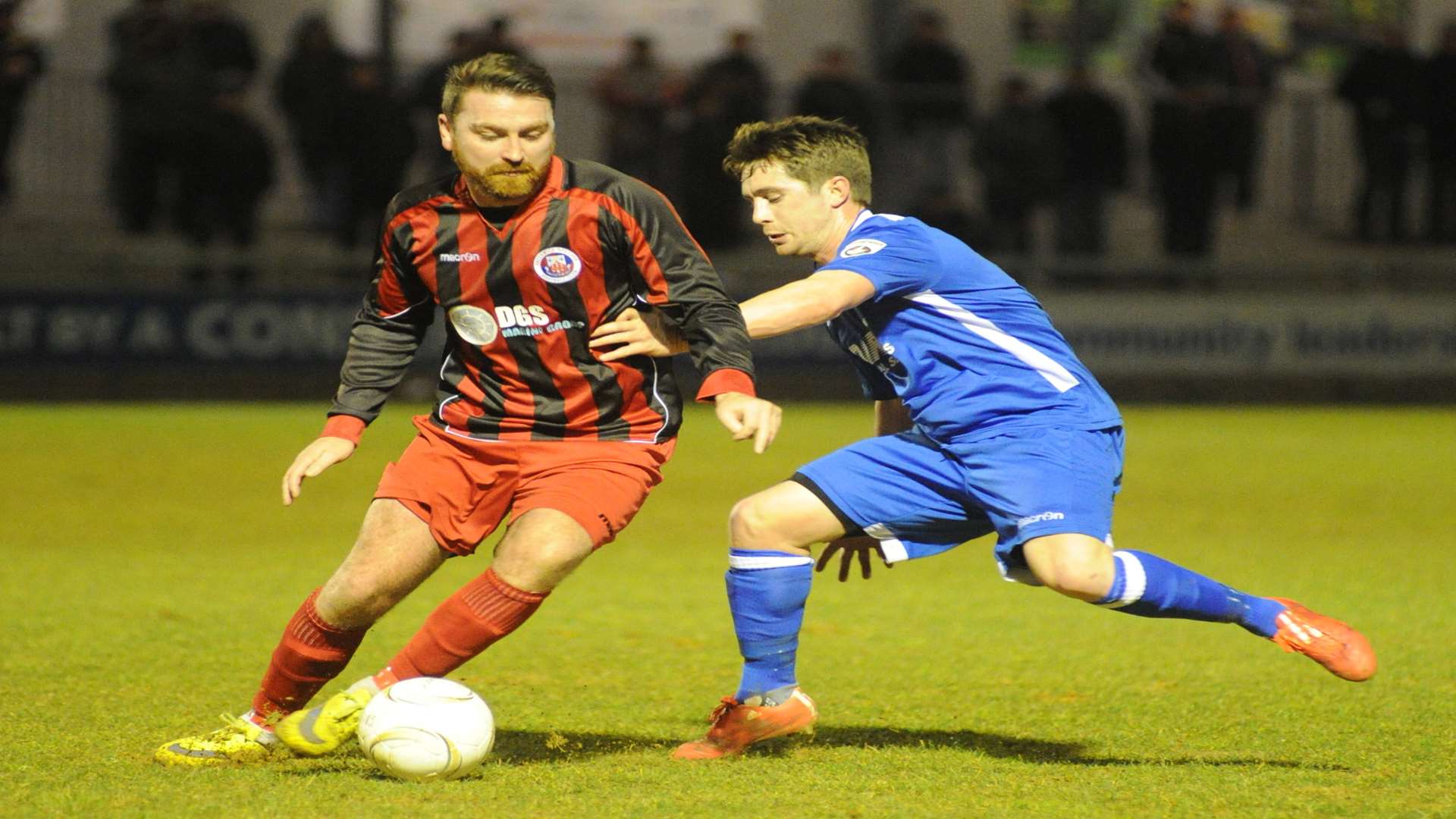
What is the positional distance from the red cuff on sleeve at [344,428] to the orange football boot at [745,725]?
1.13 meters

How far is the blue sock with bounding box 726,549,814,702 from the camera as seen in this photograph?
436cm

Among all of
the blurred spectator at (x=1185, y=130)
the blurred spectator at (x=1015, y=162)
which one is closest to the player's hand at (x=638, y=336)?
the blurred spectator at (x=1015, y=162)

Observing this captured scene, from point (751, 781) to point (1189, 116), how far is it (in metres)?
13.4

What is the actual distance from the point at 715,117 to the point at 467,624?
38.4 ft

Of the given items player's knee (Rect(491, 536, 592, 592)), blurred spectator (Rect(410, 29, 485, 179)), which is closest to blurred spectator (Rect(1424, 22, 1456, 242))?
blurred spectator (Rect(410, 29, 485, 179))

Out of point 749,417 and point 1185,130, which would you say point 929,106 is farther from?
point 749,417

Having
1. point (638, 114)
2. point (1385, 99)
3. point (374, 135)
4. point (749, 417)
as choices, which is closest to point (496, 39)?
point (374, 135)

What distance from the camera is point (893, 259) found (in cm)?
426

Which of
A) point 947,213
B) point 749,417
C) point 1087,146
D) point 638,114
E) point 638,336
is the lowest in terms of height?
point 947,213

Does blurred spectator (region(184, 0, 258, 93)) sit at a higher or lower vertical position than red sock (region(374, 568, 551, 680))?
higher

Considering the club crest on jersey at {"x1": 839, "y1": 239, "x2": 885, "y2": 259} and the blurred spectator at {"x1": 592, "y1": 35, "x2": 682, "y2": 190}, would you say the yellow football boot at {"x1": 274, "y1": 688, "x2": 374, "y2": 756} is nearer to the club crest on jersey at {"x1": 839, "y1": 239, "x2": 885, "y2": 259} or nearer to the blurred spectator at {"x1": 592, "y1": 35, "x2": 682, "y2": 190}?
the club crest on jersey at {"x1": 839, "y1": 239, "x2": 885, "y2": 259}

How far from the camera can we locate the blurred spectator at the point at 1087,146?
15773mm

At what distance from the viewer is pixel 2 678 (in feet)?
16.9

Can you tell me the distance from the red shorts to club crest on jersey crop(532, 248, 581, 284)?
1.33 feet
